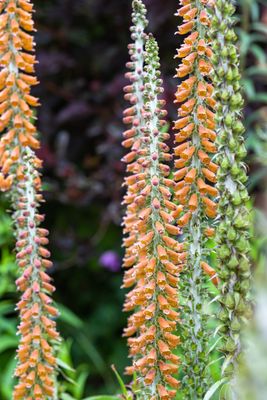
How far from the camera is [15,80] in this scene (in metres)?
2.70

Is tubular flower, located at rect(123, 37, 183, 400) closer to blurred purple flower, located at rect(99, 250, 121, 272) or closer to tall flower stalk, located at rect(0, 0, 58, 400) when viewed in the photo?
tall flower stalk, located at rect(0, 0, 58, 400)

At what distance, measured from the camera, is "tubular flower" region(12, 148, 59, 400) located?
92.6 inches

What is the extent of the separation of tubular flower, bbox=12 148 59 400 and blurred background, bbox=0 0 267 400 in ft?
12.9

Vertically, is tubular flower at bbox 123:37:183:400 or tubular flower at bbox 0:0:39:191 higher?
tubular flower at bbox 0:0:39:191

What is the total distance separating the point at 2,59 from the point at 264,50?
5047 mm

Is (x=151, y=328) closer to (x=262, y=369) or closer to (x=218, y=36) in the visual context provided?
(x=218, y=36)

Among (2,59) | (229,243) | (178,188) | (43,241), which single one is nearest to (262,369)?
(229,243)

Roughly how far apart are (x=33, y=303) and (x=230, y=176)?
91cm

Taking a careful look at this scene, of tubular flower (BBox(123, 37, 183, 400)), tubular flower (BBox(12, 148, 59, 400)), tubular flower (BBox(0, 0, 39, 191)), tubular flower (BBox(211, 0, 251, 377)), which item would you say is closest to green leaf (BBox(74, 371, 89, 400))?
tubular flower (BBox(12, 148, 59, 400))

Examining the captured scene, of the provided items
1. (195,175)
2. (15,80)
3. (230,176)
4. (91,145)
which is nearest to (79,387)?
(15,80)

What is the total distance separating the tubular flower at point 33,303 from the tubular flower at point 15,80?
0.38 m

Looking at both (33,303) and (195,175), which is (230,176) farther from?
(33,303)

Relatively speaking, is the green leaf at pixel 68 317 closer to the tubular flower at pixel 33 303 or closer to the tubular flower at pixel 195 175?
the tubular flower at pixel 33 303

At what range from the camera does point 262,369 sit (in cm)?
107
